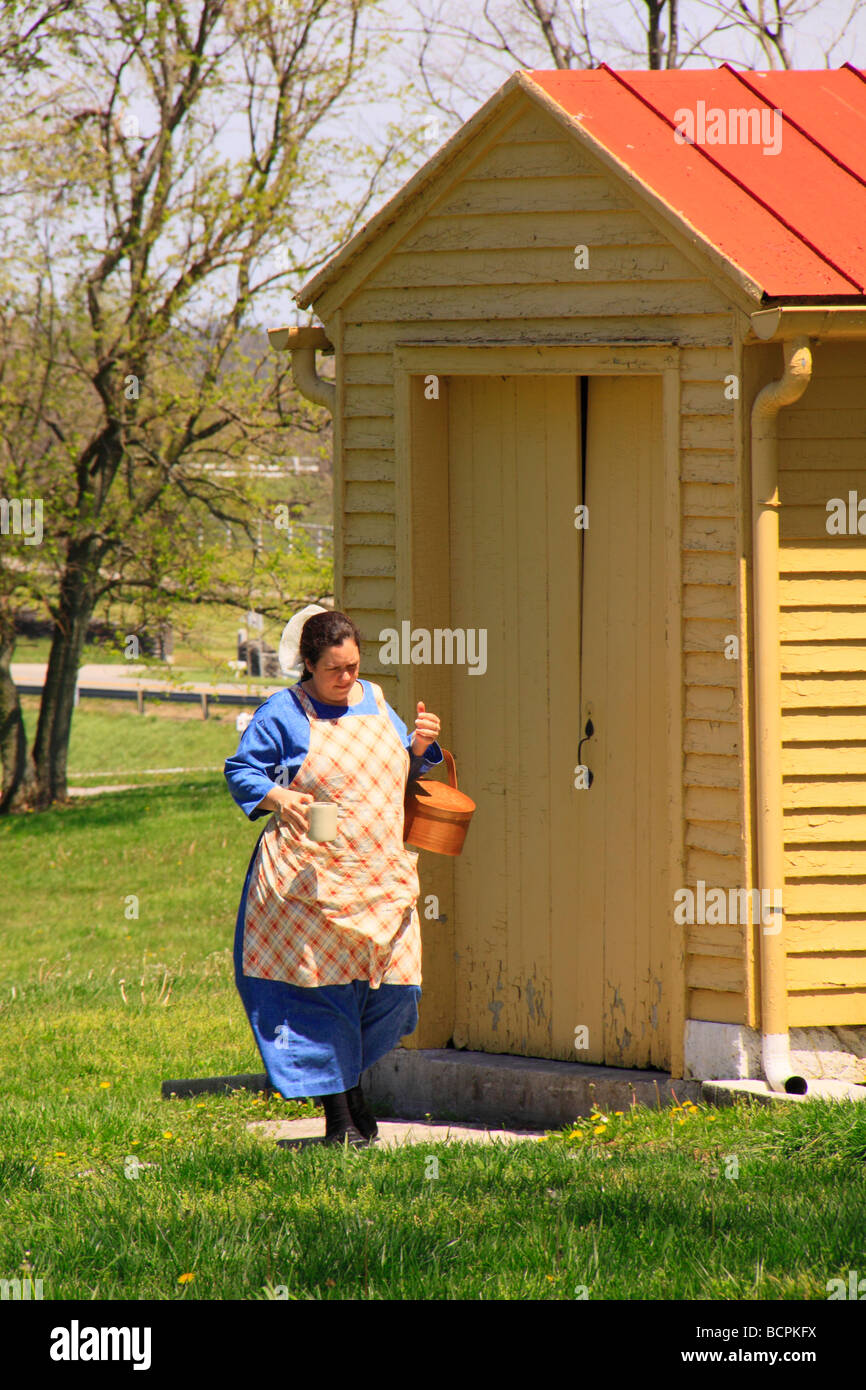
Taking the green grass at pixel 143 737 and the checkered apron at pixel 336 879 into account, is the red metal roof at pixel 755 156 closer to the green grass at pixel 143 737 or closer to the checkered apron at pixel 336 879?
the checkered apron at pixel 336 879

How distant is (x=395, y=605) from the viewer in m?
6.18

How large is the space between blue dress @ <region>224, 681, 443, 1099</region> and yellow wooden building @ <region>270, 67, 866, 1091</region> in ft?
3.04

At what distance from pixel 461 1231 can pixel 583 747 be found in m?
2.49

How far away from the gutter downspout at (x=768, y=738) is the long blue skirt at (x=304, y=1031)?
4.75ft

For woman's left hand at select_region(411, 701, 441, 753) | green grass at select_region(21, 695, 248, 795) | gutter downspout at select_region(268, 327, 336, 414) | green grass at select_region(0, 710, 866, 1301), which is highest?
gutter downspout at select_region(268, 327, 336, 414)

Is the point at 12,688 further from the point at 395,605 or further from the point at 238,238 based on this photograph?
the point at 395,605

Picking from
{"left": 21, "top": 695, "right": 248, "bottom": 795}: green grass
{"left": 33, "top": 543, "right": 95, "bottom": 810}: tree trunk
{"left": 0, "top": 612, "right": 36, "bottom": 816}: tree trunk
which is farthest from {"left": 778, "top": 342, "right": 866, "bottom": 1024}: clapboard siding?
{"left": 21, "top": 695, "right": 248, "bottom": 795}: green grass

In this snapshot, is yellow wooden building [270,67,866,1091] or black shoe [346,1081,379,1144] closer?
black shoe [346,1081,379,1144]

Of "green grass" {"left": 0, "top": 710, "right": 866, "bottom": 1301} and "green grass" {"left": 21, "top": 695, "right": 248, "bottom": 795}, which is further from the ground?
"green grass" {"left": 0, "top": 710, "right": 866, "bottom": 1301}

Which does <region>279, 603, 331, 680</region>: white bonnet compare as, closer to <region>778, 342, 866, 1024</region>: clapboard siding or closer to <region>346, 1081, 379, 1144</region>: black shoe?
<region>346, 1081, 379, 1144</region>: black shoe

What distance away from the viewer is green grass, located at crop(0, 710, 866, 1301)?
147 inches

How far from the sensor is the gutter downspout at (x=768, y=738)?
548 cm

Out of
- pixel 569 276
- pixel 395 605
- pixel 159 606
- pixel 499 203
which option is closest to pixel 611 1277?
pixel 395 605
